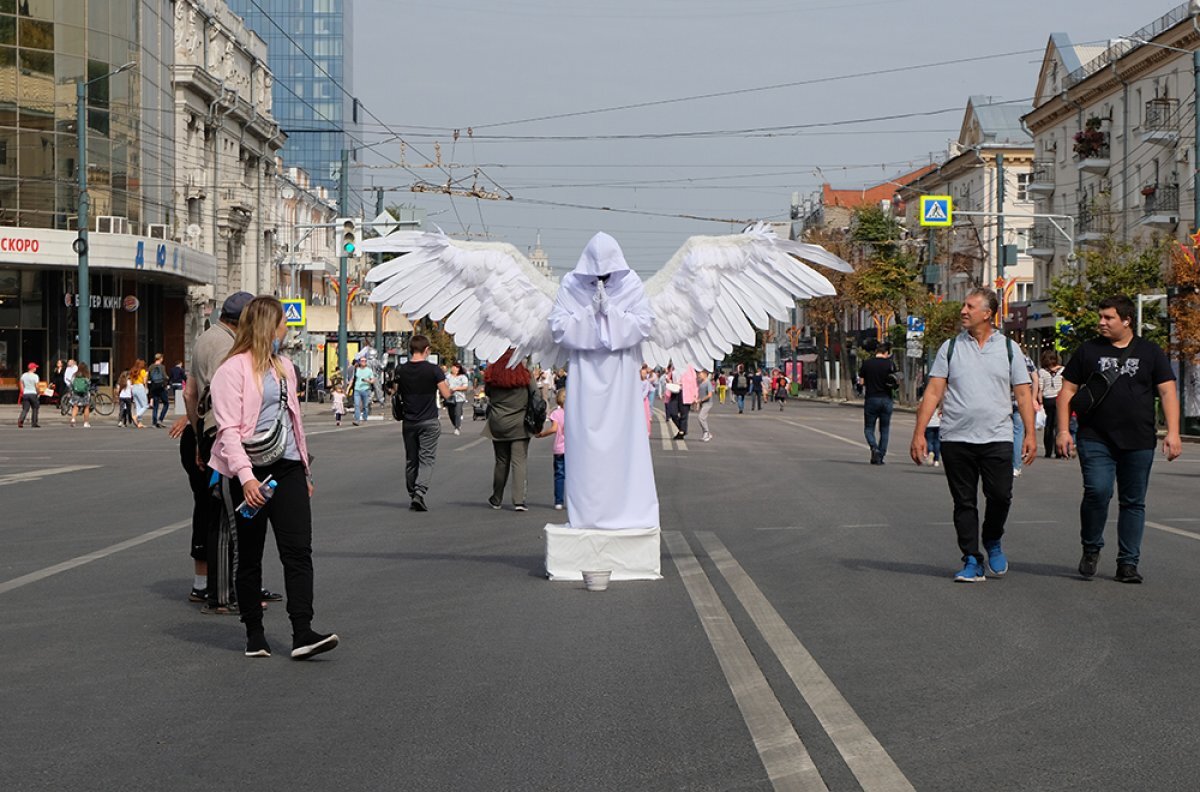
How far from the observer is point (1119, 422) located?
9609 millimetres

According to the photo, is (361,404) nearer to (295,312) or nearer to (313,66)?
(295,312)

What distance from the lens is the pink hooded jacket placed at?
699 cm

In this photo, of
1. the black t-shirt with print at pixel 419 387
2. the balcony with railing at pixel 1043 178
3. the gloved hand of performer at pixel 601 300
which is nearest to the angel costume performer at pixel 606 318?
the gloved hand of performer at pixel 601 300

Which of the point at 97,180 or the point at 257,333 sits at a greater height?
the point at 97,180

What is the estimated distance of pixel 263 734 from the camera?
576cm

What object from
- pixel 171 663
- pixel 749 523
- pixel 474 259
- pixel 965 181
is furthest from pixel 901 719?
pixel 965 181

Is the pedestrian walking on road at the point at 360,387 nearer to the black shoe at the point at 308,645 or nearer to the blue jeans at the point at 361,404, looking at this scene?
the blue jeans at the point at 361,404

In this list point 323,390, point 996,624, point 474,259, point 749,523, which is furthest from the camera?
point 323,390

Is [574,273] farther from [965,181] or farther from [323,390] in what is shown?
[965,181]

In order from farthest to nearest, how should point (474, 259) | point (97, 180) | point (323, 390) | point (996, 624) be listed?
1. point (323, 390)
2. point (97, 180)
3. point (474, 259)
4. point (996, 624)

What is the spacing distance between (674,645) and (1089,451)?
3616 mm

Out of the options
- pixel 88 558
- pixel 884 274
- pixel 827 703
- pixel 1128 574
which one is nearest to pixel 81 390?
pixel 88 558

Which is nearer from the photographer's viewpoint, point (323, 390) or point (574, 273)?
point (574, 273)

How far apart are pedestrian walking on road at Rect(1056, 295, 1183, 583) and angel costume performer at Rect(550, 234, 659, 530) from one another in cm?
268
